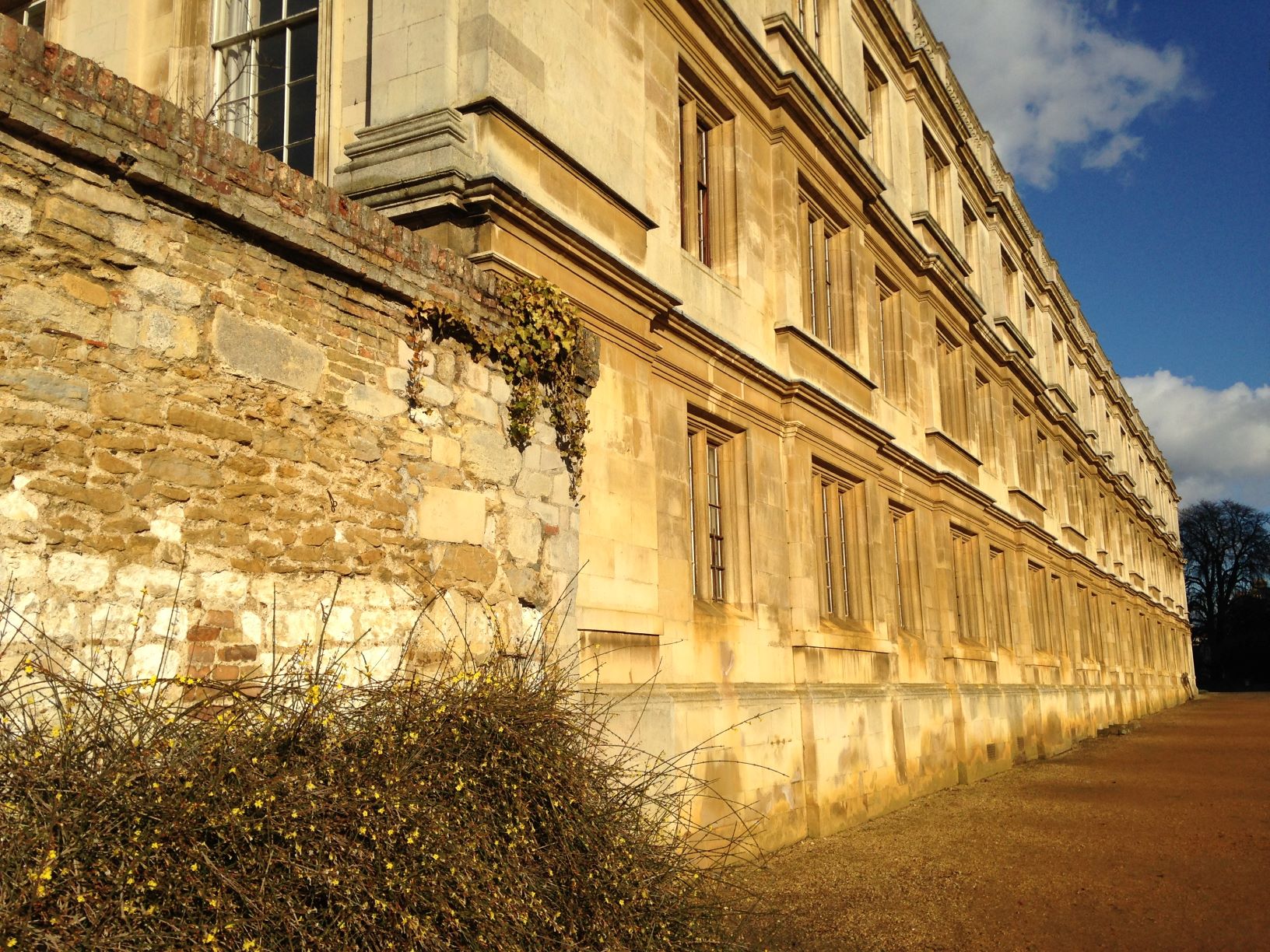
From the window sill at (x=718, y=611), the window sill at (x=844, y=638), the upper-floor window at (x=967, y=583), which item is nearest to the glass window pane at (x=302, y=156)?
the window sill at (x=718, y=611)

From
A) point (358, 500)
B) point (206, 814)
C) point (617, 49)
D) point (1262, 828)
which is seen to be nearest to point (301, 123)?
point (617, 49)

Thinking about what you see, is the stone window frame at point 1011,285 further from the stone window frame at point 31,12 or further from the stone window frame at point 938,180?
the stone window frame at point 31,12

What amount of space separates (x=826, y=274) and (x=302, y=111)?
779 centimetres

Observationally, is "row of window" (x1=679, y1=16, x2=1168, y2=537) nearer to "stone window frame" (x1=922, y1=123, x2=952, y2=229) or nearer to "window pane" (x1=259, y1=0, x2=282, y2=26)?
"stone window frame" (x1=922, y1=123, x2=952, y2=229)

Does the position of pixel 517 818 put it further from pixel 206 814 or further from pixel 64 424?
pixel 64 424

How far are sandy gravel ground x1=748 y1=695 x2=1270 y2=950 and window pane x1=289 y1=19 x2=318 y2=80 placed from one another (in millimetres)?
7496

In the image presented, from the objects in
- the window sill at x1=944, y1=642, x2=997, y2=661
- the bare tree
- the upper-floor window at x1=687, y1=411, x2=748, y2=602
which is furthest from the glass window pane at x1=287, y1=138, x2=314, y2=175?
the bare tree

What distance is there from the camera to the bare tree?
81.9 m

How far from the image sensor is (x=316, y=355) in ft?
19.6

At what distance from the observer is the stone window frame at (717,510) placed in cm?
1124

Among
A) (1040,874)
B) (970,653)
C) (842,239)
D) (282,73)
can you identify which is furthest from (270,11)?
(970,653)

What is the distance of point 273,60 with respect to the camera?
9.98 metres

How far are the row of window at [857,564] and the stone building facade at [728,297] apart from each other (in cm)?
6

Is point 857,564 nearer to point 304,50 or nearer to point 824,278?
point 824,278
